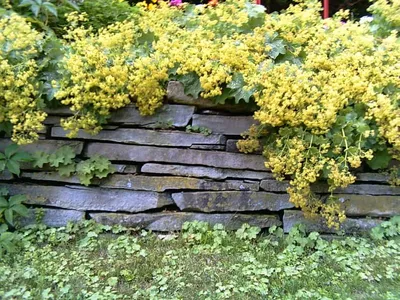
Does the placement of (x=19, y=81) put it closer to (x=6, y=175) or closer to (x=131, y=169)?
(x=6, y=175)

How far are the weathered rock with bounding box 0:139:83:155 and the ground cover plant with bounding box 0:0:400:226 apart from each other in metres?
0.12

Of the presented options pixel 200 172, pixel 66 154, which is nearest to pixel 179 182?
pixel 200 172

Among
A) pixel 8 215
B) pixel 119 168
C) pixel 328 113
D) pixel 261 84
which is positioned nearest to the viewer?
pixel 328 113

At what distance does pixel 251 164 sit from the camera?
2859 millimetres

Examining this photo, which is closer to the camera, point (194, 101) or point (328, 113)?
point (328, 113)

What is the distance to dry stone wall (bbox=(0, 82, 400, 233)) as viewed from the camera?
9.36ft

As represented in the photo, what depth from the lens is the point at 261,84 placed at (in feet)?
8.57

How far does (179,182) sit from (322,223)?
0.99m

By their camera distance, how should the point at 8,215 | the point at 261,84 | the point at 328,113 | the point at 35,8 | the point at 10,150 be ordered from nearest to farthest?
the point at 328,113 → the point at 261,84 → the point at 8,215 → the point at 10,150 → the point at 35,8

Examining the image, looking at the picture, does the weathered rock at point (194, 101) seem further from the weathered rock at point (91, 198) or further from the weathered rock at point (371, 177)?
the weathered rock at point (371, 177)

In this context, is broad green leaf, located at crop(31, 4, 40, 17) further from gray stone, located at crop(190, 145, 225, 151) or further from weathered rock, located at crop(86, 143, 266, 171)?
gray stone, located at crop(190, 145, 225, 151)

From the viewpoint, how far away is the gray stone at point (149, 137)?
2.87 m

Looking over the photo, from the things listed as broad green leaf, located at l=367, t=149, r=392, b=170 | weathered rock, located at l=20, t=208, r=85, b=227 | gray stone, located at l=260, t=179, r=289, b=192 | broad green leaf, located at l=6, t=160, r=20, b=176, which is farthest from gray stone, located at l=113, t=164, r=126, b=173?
broad green leaf, located at l=367, t=149, r=392, b=170

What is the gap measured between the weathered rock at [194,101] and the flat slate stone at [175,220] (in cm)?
72
